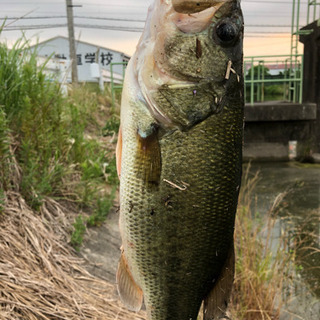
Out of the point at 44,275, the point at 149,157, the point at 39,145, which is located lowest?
the point at 44,275

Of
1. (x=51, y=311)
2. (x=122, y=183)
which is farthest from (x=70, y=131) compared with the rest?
(x=122, y=183)

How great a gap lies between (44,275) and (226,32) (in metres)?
2.71

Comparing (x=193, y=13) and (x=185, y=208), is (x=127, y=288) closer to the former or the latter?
(x=185, y=208)

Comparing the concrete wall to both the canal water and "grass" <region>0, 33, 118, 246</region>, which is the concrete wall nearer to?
the canal water

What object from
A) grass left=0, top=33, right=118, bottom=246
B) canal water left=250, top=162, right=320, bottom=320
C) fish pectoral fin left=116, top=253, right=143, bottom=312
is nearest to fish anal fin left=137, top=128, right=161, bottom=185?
fish pectoral fin left=116, top=253, right=143, bottom=312

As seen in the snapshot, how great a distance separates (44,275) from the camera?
3420 mm

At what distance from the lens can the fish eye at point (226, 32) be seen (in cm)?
153

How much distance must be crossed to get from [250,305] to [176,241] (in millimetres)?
2877

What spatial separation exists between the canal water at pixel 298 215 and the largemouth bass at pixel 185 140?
2777 mm

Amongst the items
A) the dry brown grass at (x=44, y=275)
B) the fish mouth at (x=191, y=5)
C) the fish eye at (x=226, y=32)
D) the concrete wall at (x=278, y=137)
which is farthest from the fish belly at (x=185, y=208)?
the concrete wall at (x=278, y=137)

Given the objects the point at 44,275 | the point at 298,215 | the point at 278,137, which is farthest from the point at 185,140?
the point at 278,137

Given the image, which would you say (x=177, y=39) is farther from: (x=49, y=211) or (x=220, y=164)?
(x=49, y=211)

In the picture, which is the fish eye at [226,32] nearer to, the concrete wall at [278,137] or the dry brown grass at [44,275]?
the dry brown grass at [44,275]

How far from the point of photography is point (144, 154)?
152 centimetres
